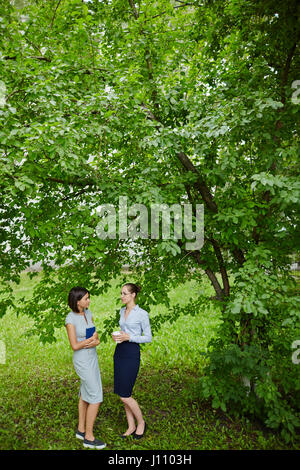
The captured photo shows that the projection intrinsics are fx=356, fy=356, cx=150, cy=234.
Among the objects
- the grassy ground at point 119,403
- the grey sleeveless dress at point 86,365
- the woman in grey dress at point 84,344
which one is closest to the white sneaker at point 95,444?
the grassy ground at point 119,403

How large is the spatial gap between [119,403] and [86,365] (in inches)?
76.5

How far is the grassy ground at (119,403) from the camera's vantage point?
3940 millimetres

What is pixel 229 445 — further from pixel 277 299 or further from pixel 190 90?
pixel 190 90

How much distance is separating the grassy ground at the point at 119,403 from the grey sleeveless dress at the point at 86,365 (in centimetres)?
76

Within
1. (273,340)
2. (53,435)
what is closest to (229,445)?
(273,340)

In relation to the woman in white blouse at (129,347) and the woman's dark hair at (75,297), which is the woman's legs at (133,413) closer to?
Answer: the woman in white blouse at (129,347)

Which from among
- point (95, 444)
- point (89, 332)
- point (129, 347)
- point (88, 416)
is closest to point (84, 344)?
point (89, 332)

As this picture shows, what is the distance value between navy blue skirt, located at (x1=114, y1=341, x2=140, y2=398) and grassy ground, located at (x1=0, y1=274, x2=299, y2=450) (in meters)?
0.73

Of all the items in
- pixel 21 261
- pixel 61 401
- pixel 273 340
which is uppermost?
pixel 21 261

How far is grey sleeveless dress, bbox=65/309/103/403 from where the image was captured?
11.1 ft

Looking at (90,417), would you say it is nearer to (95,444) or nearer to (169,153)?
(95,444)

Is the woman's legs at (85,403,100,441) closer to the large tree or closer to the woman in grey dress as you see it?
the woman in grey dress

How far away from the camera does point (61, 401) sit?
5254 mm

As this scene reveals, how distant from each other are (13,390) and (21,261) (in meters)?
2.64
